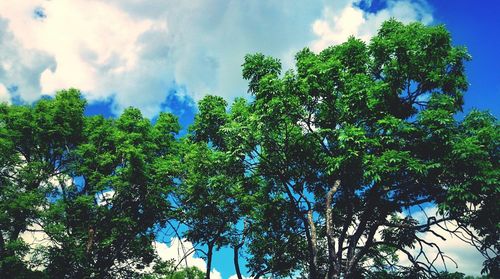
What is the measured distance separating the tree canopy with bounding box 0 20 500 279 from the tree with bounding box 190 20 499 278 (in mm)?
65

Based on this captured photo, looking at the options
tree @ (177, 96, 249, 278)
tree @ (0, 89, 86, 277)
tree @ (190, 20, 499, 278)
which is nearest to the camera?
tree @ (190, 20, 499, 278)

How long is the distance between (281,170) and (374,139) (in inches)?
208

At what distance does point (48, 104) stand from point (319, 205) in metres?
19.1

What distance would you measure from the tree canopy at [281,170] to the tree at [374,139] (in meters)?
0.06

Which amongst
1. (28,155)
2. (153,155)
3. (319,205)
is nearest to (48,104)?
(28,155)

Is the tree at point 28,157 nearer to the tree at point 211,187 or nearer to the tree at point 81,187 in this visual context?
the tree at point 81,187

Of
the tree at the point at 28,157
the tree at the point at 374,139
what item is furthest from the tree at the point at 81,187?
the tree at the point at 374,139

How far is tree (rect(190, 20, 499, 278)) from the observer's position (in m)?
13.5

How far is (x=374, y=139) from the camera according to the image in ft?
45.4

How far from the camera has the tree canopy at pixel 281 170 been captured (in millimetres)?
14141

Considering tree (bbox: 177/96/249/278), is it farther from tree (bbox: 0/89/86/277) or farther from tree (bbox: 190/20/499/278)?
tree (bbox: 0/89/86/277)

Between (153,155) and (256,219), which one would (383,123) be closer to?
(256,219)

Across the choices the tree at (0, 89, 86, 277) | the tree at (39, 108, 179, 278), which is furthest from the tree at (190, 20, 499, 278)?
the tree at (0, 89, 86, 277)

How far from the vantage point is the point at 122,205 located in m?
25.2
